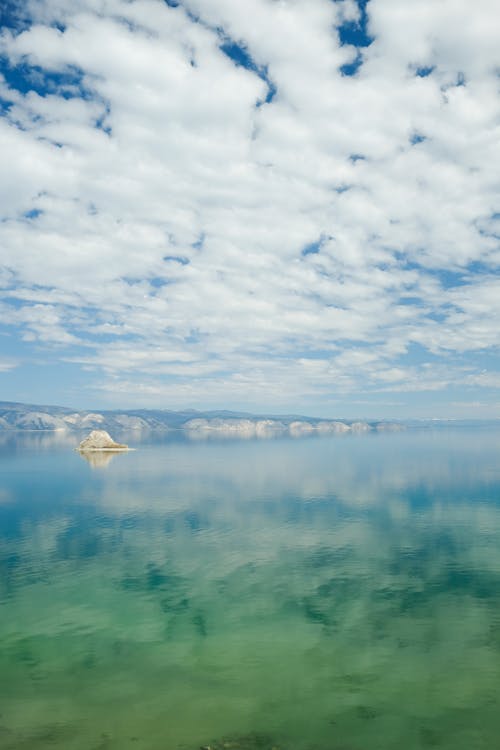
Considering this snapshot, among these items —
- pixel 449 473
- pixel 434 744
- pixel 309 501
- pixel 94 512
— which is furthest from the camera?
pixel 449 473

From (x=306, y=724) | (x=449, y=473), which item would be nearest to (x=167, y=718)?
(x=306, y=724)

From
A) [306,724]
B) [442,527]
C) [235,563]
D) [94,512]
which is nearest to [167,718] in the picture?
[306,724]

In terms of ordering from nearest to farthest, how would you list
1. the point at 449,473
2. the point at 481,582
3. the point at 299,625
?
1. the point at 299,625
2. the point at 481,582
3. the point at 449,473

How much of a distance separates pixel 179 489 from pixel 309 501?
3333cm

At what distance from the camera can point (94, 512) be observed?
86.0 metres

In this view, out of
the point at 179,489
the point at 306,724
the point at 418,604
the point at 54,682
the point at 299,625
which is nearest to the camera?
the point at 306,724

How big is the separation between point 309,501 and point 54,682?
2779 inches

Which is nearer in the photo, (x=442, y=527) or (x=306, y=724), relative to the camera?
(x=306, y=724)

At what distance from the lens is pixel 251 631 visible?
3416cm

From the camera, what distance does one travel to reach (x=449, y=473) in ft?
458

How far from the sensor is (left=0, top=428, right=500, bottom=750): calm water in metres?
23.3

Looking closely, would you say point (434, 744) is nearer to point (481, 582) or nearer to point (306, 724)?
point (306, 724)

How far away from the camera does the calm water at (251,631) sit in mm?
23281

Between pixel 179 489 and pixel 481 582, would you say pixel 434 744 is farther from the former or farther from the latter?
pixel 179 489
